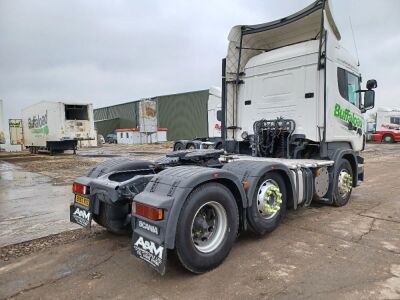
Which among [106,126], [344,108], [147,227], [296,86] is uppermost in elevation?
[106,126]

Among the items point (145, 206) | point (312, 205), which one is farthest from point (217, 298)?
point (312, 205)

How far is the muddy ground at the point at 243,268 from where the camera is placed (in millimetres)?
3145

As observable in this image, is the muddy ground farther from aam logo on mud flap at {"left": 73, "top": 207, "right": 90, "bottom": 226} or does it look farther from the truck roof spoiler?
the truck roof spoiler

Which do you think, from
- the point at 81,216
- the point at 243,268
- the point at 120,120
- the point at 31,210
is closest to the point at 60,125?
the point at 31,210

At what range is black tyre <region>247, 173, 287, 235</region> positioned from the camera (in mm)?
4277

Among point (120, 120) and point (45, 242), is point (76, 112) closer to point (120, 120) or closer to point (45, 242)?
point (45, 242)

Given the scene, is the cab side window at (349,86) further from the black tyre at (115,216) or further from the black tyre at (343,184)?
the black tyre at (115,216)

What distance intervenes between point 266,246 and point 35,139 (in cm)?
2399

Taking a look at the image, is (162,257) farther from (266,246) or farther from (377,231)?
(377,231)

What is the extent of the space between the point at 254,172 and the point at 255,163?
31 centimetres

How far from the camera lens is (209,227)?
12.3ft

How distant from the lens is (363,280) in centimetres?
327

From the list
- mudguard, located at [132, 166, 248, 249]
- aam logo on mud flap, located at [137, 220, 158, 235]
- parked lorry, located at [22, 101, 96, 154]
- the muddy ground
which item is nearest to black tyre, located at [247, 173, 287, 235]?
the muddy ground

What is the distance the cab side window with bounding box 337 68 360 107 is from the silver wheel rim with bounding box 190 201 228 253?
13.4 feet
